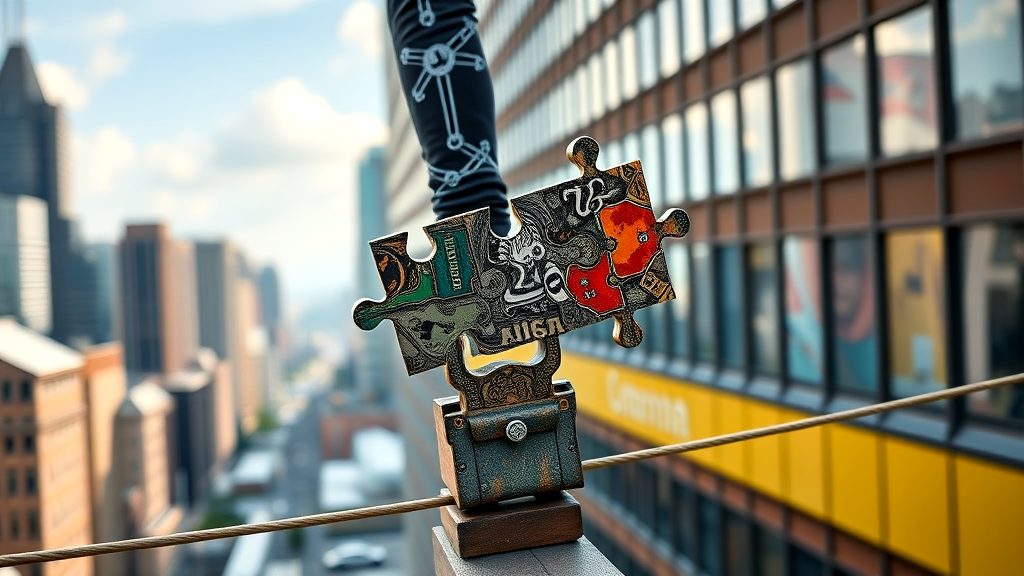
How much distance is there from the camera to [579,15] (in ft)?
78.7

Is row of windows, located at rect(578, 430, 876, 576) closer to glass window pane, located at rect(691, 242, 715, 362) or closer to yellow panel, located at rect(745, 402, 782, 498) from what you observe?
yellow panel, located at rect(745, 402, 782, 498)

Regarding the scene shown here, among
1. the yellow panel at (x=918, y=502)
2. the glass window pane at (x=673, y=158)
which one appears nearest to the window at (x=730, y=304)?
the glass window pane at (x=673, y=158)

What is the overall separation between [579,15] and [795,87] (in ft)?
37.0

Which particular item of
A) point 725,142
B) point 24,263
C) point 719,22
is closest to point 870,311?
point 725,142

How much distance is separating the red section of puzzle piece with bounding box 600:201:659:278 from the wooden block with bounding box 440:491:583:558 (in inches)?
27.8

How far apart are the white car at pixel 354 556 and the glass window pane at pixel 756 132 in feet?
297

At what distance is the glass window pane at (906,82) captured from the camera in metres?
10.8

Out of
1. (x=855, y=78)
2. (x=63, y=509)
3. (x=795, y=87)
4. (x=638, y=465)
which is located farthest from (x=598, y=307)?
(x=63, y=509)

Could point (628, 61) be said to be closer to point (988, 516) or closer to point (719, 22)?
point (719, 22)

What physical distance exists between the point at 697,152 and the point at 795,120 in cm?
370

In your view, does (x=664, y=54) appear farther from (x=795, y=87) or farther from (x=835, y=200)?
(x=835, y=200)

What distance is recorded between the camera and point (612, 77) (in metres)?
21.7

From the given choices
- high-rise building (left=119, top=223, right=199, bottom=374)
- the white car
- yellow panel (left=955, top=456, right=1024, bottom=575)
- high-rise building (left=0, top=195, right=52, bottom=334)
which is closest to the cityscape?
yellow panel (left=955, top=456, right=1024, bottom=575)

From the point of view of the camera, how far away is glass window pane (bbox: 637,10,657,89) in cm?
1886
